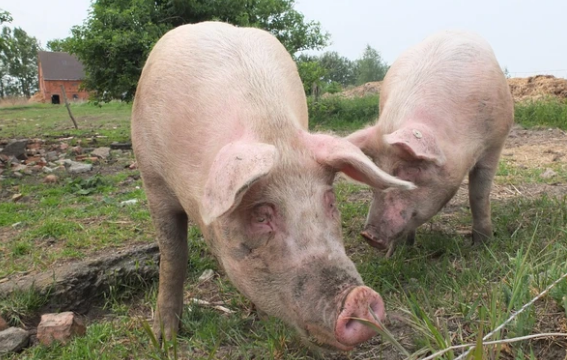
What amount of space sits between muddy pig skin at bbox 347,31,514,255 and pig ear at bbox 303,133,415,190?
→ 3.94 ft

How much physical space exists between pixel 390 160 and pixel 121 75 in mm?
8188

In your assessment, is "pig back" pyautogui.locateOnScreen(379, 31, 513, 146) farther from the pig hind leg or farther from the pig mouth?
the pig mouth

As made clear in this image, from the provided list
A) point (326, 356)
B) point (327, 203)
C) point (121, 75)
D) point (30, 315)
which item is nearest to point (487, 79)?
point (327, 203)

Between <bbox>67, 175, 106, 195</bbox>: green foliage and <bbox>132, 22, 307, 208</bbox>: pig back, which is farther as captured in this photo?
<bbox>67, 175, 106, 195</bbox>: green foliage

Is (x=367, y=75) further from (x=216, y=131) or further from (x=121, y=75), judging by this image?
(x=216, y=131)

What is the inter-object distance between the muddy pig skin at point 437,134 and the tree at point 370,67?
45.6 meters

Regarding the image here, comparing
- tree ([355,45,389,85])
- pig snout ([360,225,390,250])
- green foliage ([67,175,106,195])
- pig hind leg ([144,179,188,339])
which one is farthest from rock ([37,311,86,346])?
tree ([355,45,389,85])

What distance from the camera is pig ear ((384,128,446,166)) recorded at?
149 inches

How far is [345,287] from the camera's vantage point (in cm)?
225

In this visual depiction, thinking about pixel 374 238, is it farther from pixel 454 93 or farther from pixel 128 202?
pixel 128 202

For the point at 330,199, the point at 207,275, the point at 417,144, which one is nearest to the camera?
the point at 330,199

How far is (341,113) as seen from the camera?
15773 mm

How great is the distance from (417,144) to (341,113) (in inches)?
476

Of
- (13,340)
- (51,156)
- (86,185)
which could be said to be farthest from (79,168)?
(13,340)
